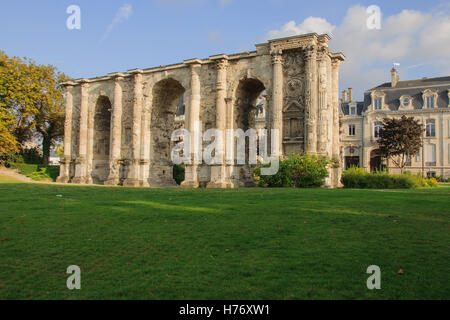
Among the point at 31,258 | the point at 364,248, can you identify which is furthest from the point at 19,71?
the point at 364,248

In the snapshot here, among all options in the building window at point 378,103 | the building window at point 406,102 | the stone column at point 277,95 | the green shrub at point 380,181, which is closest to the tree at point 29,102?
the stone column at point 277,95

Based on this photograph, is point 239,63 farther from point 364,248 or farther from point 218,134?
point 364,248

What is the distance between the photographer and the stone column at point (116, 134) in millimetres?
29844

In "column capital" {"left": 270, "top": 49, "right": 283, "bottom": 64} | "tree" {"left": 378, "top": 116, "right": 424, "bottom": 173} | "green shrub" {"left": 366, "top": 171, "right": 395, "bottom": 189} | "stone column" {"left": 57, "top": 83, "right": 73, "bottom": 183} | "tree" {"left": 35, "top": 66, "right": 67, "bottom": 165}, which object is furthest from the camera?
"tree" {"left": 378, "top": 116, "right": 424, "bottom": 173}

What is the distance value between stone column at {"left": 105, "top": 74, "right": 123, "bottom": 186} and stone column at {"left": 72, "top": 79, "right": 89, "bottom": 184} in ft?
11.1

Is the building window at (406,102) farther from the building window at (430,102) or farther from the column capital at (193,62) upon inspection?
the column capital at (193,62)

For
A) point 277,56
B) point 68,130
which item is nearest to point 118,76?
point 68,130

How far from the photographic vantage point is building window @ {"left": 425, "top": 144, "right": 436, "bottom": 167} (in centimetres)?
4753

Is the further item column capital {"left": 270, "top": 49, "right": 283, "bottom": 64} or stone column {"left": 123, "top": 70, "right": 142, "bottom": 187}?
stone column {"left": 123, "top": 70, "right": 142, "bottom": 187}

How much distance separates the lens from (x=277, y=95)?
2370cm

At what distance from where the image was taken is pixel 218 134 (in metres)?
25.5

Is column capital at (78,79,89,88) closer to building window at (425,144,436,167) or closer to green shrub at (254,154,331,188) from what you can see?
green shrub at (254,154,331,188)

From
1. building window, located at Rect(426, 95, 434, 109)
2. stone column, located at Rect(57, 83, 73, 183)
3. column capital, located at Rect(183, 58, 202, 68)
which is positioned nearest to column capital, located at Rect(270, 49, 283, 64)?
column capital, located at Rect(183, 58, 202, 68)

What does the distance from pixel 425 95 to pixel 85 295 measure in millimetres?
51807
